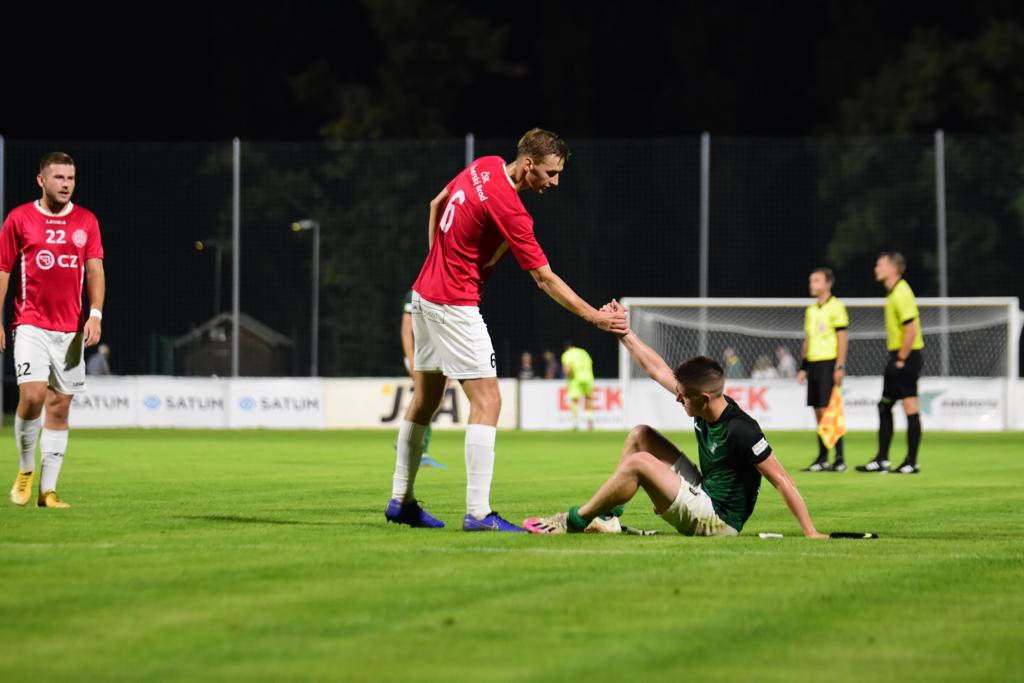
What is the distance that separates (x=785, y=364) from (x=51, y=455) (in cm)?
2359

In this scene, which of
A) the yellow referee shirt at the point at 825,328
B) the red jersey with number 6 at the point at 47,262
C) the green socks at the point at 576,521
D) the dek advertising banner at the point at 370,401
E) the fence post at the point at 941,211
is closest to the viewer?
the green socks at the point at 576,521

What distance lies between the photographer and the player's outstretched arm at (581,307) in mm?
8859

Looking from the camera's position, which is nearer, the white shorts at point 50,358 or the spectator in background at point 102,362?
the white shorts at point 50,358

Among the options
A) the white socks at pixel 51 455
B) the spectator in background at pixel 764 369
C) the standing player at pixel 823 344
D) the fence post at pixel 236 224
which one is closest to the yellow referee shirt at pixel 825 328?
the standing player at pixel 823 344

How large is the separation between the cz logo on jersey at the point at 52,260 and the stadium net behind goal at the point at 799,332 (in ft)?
71.7

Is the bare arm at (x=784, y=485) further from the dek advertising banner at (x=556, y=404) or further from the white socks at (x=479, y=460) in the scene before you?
the dek advertising banner at (x=556, y=404)

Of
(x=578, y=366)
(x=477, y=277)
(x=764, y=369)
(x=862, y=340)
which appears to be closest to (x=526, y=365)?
(x=578, y=366)

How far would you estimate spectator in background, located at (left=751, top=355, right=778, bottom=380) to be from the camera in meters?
32.4

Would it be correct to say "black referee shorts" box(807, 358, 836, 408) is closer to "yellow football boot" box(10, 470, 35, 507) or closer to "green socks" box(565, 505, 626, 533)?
"yellow football boot" box(10, 470, 35, 507)

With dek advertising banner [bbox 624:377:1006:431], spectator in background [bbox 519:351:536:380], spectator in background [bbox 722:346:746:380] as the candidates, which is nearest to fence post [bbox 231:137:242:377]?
spectator in background [bbox 519:351:536:380]

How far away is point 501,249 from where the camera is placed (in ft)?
30.9

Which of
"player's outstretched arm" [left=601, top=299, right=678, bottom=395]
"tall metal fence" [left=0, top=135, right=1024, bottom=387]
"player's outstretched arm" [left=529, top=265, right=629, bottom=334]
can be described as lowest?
"player's outstretched arm" [left=601, top=299, right=678, bottom=395]

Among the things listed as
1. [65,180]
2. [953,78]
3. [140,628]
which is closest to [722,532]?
[140,628]

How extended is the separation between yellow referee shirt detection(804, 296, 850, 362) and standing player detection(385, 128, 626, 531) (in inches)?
395
